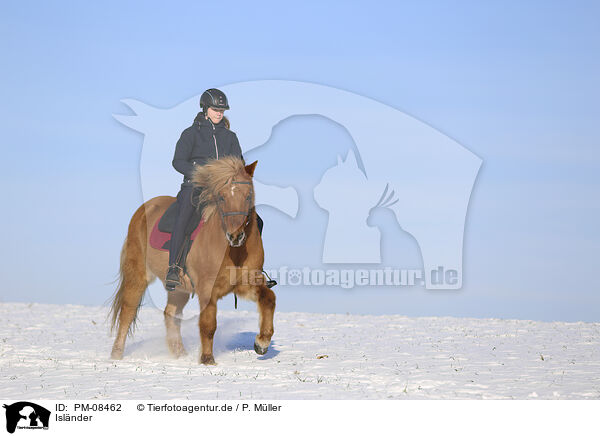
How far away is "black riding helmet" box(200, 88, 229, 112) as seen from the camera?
30.9ft

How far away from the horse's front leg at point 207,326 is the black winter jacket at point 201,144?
186cm

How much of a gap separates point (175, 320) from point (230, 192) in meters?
3.40

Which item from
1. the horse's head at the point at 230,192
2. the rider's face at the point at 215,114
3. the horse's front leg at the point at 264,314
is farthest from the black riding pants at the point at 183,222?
the rider's face at the point at 215,114

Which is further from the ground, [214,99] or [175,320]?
[214,99]

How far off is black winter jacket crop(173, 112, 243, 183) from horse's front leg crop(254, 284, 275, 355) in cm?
194

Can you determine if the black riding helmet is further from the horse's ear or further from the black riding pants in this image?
the horse's ear

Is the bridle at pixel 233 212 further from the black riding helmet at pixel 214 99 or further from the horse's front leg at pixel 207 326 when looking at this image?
the black riding helmet at pixel 214 99

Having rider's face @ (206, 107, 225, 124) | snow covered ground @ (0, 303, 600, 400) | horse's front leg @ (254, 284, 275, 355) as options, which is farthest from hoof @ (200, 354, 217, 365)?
rider's face @ (206, 107, 225, 124)

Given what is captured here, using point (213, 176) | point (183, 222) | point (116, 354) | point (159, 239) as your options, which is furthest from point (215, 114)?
point (116, 354)

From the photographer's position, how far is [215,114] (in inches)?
374
